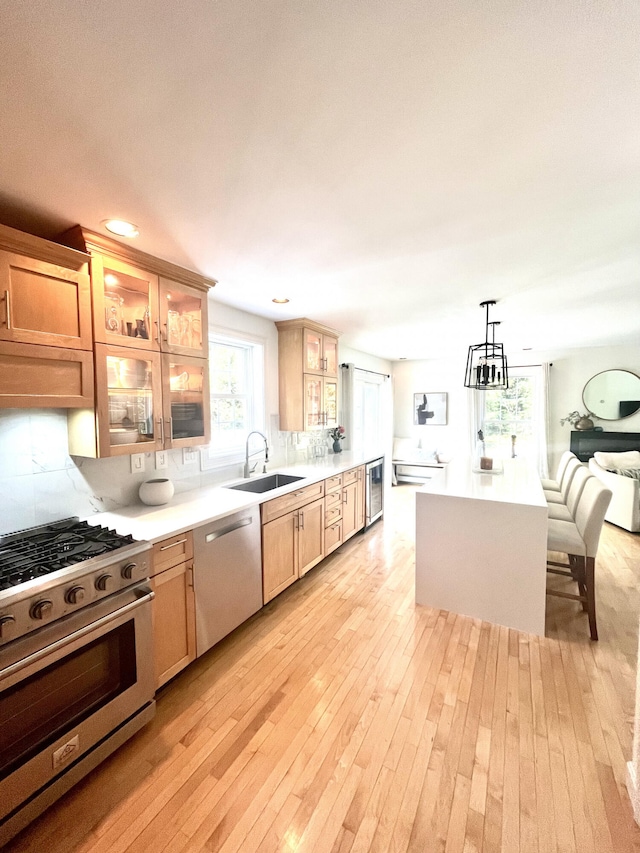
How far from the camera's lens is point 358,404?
565cm

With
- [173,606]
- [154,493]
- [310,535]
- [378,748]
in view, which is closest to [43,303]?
[154,493]

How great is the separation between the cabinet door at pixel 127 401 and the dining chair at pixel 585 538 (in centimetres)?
277

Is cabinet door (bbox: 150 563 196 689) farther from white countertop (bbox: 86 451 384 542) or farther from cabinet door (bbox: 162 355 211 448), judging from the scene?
cabinet door (bbox: 162 355 211 448)

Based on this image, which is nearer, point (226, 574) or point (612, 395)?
point (226, 574)

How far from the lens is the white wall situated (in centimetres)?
543

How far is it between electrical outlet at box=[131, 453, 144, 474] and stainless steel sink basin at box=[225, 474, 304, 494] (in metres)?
0.84

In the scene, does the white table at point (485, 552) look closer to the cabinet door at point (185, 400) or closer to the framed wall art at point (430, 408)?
the cabinet door at point (185, 400)

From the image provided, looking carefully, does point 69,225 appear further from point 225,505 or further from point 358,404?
point 358,404

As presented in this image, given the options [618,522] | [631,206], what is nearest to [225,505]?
[631,206]

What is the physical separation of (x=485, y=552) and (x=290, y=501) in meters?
1.45

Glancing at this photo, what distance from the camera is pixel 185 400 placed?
2314 millimetres

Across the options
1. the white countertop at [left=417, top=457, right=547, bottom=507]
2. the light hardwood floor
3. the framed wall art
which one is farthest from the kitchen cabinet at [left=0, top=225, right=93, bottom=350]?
the framed wall art

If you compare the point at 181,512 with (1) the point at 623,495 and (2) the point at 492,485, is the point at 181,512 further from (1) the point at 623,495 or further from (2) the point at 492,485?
(1) the point at 623,495

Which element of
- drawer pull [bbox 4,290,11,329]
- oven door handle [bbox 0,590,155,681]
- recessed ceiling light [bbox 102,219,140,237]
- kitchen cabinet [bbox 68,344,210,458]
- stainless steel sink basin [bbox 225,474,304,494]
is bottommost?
oven door handle [bbox 0,590,155,681]
